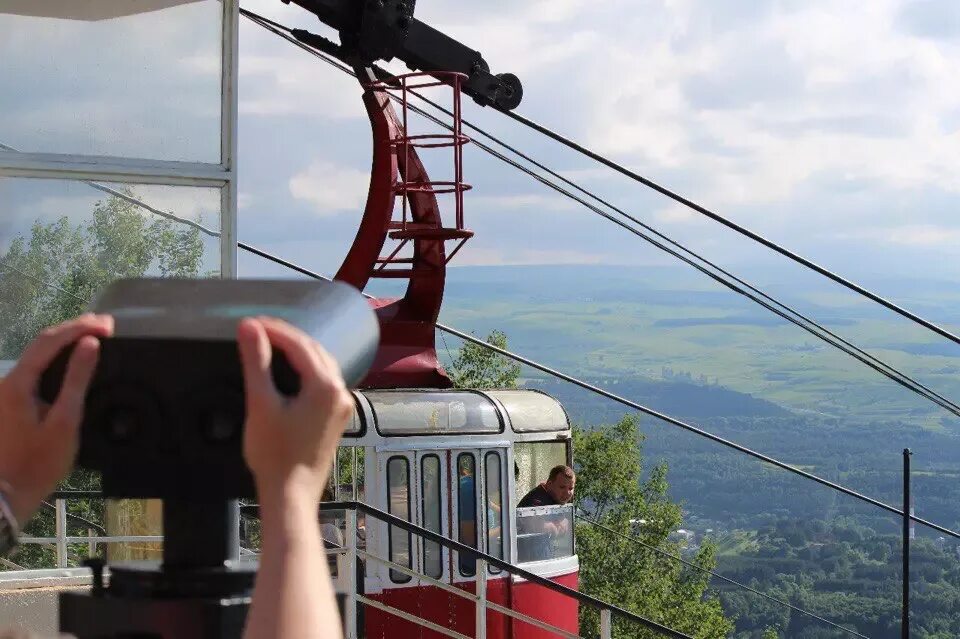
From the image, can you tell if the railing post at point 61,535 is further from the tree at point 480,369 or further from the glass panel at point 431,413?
the tree at point 480,369

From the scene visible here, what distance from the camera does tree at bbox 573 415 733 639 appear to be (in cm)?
5322

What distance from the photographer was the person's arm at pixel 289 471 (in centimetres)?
116

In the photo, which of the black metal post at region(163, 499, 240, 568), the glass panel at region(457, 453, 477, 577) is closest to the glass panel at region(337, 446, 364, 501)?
the glass panel at region(457, 453, 477, 577)

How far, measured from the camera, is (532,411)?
46.1 feet

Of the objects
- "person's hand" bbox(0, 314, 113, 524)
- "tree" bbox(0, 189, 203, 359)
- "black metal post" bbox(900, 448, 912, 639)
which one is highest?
"tree" bbox(0, 189, 203, 359)

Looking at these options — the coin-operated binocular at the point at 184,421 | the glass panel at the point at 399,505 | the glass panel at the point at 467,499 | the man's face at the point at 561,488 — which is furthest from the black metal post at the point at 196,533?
the man's face at the point at 561,488

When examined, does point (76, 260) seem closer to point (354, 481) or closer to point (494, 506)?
point (354, 481)

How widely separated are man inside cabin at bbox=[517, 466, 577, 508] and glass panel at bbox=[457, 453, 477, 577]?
0.71 metres

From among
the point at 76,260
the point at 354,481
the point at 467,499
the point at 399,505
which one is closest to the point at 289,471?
the point at 76,260

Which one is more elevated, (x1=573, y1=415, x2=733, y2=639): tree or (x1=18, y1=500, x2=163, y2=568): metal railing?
(x1=18, y1=500, x2=163, y2=568): metal railing

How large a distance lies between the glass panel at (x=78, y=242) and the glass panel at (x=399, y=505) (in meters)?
5.02

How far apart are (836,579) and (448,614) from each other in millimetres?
113061

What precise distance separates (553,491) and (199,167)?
6.67m

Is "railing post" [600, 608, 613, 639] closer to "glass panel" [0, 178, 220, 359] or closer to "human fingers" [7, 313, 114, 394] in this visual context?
"glass panel" [0, 178, 220, 359]
